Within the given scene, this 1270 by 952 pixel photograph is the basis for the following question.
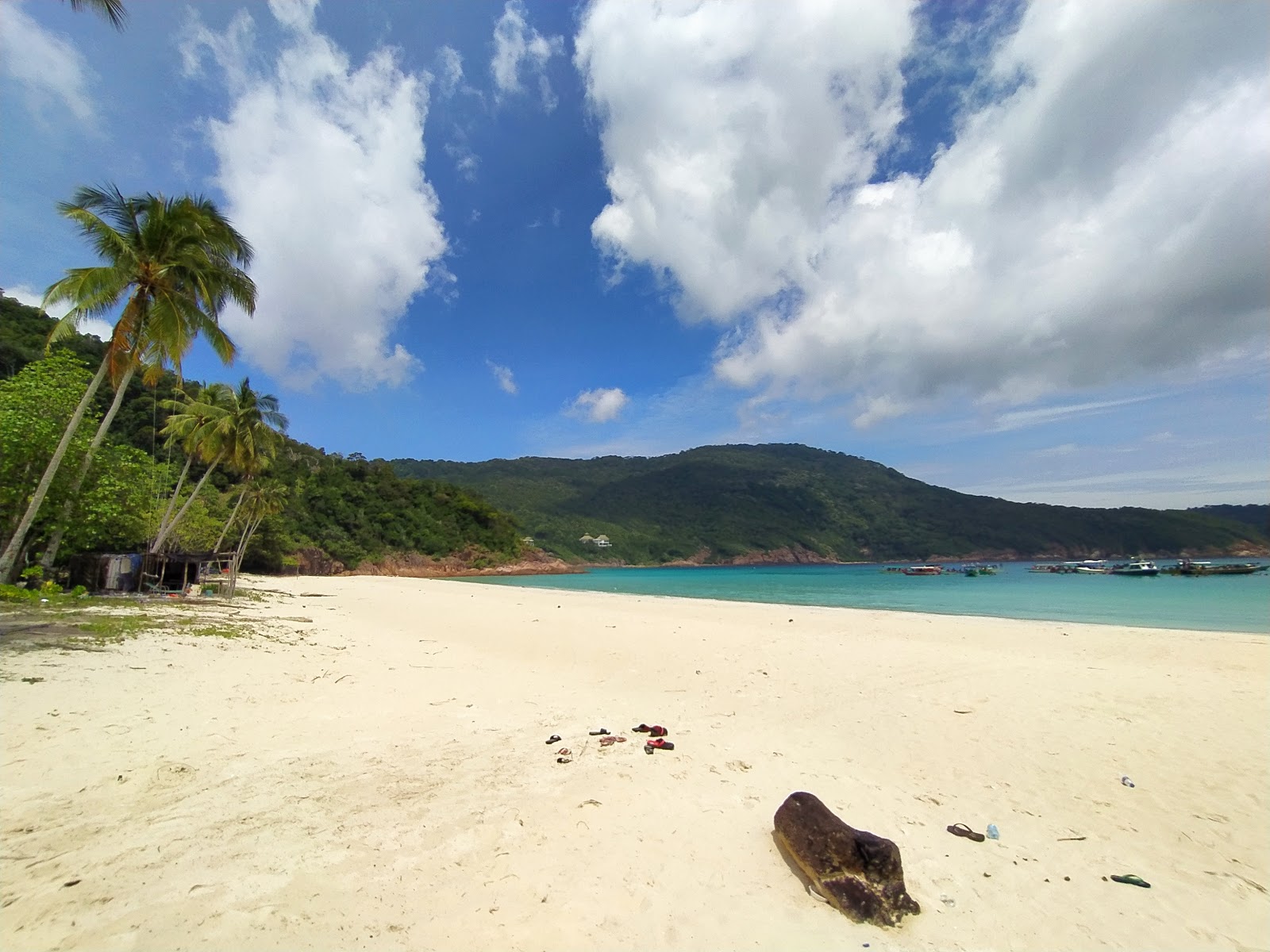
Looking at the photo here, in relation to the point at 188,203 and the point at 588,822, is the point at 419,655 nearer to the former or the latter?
the point at 588,822

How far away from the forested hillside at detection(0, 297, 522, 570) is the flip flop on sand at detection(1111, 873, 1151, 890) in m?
21.5

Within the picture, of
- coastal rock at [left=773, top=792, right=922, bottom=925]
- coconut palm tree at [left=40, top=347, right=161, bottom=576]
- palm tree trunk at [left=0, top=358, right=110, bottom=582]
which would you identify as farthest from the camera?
coconut palm tree at [left=40, top=347, right=161, bottom=576]

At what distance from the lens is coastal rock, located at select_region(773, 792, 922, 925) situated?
3.07 m

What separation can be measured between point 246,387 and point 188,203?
564 inches

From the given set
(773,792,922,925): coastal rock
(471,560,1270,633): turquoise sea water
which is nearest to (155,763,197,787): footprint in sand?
(773,792,922,925): coastal rock

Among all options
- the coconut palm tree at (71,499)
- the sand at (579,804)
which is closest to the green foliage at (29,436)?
the coconut palm tree at (71,499)

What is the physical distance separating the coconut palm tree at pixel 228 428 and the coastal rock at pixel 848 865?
85.4 ft

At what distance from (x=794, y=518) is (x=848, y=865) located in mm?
140094

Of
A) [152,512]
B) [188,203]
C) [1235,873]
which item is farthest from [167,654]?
[152,512]

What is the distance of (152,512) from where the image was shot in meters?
21.3

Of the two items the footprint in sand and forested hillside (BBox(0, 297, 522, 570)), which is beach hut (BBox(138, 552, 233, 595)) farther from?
the footprint in sand

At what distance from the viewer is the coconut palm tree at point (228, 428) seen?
77.7ft

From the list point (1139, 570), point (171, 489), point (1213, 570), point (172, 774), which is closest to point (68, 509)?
point (172, 774)

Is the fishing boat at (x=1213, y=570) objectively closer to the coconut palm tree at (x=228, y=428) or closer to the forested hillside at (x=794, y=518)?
the forested hillside at (x=794, y=518)
